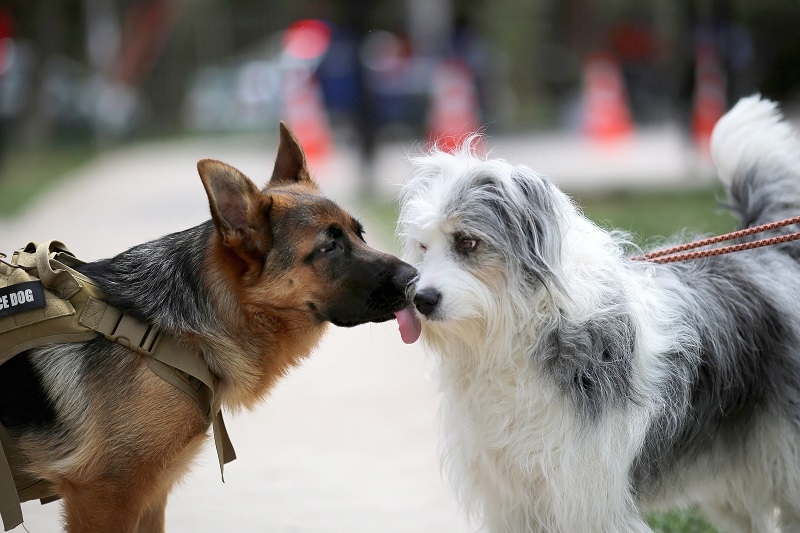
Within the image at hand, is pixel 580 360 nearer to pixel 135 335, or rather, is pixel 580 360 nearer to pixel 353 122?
pixel 135 335

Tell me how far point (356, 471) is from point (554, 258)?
115 inches

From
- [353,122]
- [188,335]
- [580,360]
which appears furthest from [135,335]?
[353,122]

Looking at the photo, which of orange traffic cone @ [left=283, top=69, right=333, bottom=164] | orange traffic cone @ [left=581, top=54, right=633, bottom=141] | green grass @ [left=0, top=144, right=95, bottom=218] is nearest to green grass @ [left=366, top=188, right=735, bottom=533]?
orange traffic cone @ [left=283, top=69, right=333, bottom=164]

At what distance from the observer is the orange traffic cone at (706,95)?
18656 mm

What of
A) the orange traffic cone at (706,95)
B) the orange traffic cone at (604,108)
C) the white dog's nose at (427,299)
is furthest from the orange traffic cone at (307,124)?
the white dog's nose at (427,299)

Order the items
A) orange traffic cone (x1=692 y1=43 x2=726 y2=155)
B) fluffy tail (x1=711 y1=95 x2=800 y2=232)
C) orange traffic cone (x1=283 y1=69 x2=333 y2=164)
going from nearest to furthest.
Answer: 1. fluffy tail (x1=711 y1=95 x2=800 y2=232)
2. orange traffic cone (x1=692 y1=43 x2=726 y2=155)
3. orange traffic cone (x1=283 y1=69 x2=333 y2=164)

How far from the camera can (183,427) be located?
4078 mm

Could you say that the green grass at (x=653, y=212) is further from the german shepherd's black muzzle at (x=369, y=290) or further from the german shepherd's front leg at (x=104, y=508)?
the german shepherd's front leg at (x=104, y=508)

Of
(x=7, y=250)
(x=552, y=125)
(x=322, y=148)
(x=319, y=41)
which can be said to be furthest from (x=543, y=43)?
(x=7, y=250)

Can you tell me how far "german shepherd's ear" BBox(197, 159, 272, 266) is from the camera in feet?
13.5

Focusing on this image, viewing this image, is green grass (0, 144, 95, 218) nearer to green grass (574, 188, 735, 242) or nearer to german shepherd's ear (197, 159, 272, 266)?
green grass (574, 188, 735, 242)

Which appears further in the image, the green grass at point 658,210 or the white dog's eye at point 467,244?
the green grass at point 658,210

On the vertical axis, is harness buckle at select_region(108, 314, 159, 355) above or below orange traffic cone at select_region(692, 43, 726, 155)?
below

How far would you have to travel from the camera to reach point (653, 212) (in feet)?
44.5
